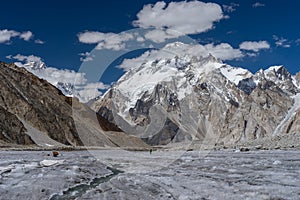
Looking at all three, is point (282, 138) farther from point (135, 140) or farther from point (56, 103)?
point (135, 140)

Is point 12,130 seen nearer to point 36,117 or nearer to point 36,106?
point 36,117

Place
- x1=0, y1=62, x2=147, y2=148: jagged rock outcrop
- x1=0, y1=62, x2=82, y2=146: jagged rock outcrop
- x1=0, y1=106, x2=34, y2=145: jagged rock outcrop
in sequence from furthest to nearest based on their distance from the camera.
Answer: x1=0, y1=62, x2=82, y2=146: jagged rock outcrop
x1=0, y1=62, x2=147, y2=148: jagged rock outcrop
x1=0, y1=106, x2=34, y2=145: jagged rock outcrop

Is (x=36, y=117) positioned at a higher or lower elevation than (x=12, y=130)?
higher

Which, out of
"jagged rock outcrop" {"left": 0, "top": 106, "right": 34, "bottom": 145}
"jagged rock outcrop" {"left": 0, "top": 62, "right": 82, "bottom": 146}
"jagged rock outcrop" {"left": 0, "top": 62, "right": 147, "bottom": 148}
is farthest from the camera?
"jagged rock outcrop" {"left": 0, "top": 62, "right": 82, "bottom": 146}

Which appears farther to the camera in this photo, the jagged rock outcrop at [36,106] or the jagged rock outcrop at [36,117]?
the jagged rock outcrop at [36,106]

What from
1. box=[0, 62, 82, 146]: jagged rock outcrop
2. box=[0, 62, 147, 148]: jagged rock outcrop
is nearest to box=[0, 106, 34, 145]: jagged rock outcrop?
box=[0, 62, 147, 148]: jagged rock outcrop

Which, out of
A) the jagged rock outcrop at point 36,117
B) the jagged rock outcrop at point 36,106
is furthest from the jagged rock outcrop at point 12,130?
the jagged rock outcrop at point 36,106

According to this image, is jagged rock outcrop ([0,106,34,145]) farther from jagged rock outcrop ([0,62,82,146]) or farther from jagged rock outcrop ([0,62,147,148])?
jagged rock outcrop ([0,62,82,146])

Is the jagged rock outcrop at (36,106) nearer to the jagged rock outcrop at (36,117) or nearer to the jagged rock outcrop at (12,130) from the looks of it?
the jagged rock outcrop at (36,117)

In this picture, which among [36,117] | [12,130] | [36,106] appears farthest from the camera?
[36,106]

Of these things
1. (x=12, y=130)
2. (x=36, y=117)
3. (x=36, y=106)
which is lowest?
(x=12, y=130)

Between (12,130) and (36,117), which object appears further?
(36,117)

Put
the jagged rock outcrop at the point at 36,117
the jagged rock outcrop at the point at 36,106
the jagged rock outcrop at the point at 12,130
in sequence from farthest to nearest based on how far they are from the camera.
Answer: the jagged rock outcrop at the point at 36,106, the jagged rock outcrop at the point at 36,117, the jagged rock outcrop at the point at 12,130

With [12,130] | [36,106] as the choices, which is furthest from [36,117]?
[12,130]
